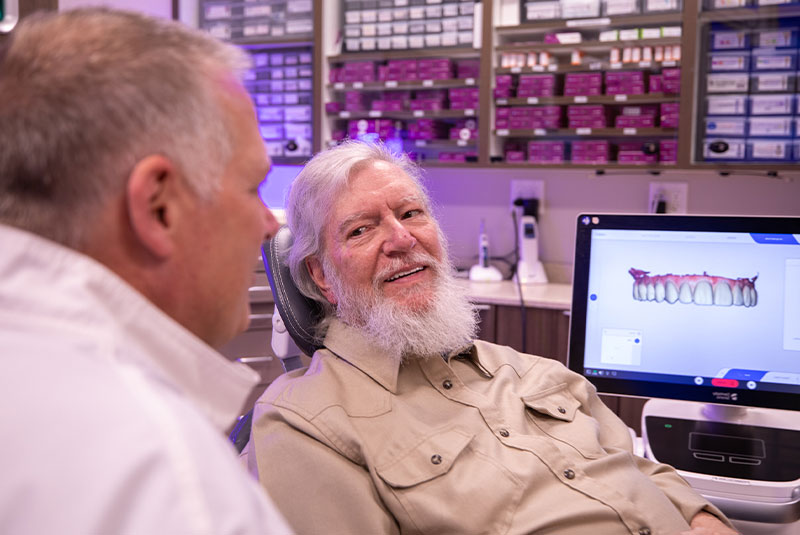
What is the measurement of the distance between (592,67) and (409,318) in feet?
8.14

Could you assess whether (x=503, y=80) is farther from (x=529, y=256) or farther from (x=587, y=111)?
(x=529, y=256)

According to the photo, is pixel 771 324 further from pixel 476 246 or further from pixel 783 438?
pixel 476 246

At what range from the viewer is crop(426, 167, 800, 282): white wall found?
146 inches

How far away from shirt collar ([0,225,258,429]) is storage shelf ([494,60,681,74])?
11.1 feet

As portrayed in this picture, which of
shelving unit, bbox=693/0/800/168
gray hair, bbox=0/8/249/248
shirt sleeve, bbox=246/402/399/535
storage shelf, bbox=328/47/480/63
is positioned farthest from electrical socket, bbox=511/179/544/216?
gray hair, bbox=0/8/249/248

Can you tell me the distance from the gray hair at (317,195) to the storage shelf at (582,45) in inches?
86.9

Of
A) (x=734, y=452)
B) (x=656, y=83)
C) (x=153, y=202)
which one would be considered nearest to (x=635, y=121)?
(x=656, y=83)

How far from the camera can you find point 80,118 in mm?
602

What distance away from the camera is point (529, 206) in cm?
405

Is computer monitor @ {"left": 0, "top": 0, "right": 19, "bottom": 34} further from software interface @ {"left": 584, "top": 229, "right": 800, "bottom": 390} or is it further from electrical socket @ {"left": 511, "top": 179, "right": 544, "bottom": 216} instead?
electrical socket @ {"left": 511, "top": 179, "right": 544, "bottom": 216}

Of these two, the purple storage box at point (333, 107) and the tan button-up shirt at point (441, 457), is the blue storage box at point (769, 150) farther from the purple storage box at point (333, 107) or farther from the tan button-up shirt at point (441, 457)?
the tan button-up shirt at point (441, 457)

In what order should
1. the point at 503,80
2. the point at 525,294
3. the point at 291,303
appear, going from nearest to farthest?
the point at 291,303
the point at 525,294
the point at 503,80

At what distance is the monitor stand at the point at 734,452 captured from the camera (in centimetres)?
163

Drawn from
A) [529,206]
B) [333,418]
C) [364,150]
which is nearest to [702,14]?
[529,206]
